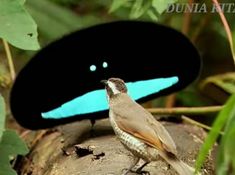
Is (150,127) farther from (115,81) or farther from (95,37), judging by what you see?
(95,37)

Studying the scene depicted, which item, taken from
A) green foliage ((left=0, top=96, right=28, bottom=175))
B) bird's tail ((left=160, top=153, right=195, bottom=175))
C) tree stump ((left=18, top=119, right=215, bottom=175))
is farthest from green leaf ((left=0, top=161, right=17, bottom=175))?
bird's tail ((left=160, top=153, right=195, bottom=175))

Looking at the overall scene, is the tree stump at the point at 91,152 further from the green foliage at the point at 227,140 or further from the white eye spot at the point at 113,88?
the green foliage at the point at 227,140

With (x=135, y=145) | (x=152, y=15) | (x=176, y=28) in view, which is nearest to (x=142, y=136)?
(x=135, y=145)

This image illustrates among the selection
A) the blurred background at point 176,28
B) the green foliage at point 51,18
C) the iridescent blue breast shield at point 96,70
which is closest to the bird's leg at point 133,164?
the iridescent blue breast shield at point 96,70

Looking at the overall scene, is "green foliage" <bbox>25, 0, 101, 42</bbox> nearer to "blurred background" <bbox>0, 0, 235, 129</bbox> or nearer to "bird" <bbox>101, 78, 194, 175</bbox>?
"blurred background" <bbox>0, 0, 235, 129</bbox>

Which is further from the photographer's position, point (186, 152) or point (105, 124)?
point (105, 124)

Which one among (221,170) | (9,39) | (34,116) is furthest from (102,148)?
(221,170)

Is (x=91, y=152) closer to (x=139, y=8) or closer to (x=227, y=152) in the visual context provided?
(x=139, y=8)
